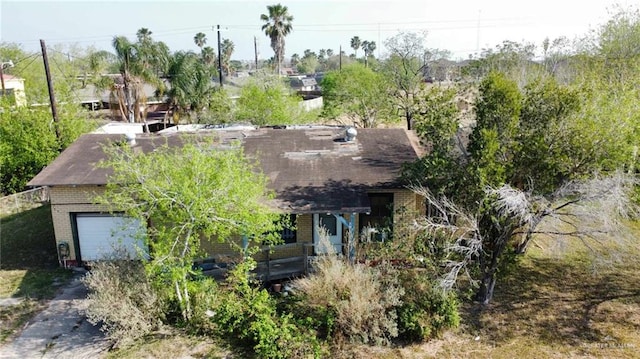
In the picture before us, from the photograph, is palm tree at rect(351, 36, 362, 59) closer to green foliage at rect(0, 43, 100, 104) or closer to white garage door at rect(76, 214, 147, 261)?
green foliage at rect(0, 43, 100, 104)

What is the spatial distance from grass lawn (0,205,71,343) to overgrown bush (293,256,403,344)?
8.32m

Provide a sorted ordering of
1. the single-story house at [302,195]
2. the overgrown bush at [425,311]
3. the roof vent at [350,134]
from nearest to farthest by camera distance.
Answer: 1. the overgrown bush at [425,311]
2. the single-story house at [302,195]
3. the roof vent at [350,134]

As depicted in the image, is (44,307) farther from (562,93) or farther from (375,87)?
(375,87)

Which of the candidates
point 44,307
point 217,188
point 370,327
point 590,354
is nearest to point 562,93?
point 590,354

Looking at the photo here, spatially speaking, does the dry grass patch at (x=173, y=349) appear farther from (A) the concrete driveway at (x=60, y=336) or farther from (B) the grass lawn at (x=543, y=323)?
(A) the concrete driveway at (x=60, y=336)

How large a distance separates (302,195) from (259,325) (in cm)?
456

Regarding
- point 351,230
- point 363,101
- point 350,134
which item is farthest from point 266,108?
point 351,230

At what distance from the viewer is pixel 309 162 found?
16.5m

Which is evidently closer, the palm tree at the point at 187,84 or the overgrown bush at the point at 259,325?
the overgrown bush at the point at 259,325

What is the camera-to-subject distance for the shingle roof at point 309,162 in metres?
14.2

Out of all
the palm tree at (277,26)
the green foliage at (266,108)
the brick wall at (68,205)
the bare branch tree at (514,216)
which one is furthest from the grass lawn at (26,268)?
the palm tree at (277,26)

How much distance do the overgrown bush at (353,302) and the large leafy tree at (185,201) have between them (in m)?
2.10

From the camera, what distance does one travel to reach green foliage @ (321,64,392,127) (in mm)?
35469

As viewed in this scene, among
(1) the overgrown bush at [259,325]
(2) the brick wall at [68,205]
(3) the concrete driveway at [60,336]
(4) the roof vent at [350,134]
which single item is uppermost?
(4) the roof vent at [350,134]
